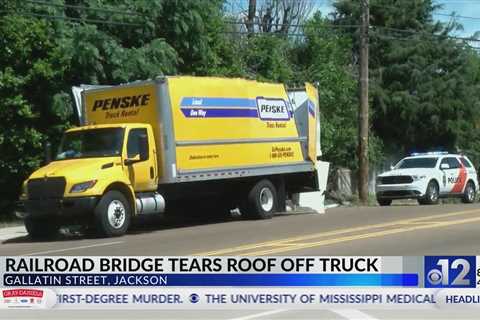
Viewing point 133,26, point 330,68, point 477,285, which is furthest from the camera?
point 330,68

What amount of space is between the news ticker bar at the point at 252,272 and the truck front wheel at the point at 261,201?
13.0 metres

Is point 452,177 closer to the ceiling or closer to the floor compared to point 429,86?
closer to the floor

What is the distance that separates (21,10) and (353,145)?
1581 cm

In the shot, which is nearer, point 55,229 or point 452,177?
point 55,229

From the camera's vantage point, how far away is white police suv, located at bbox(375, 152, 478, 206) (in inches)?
1042

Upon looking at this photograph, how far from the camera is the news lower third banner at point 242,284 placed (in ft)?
21.6

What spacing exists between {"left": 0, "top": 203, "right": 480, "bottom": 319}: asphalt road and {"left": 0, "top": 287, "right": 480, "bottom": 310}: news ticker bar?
556cm

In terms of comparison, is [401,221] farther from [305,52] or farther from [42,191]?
[305,52]

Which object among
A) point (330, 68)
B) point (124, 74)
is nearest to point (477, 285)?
point (124, 74)

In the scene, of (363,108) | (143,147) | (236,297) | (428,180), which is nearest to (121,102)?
(143,147)

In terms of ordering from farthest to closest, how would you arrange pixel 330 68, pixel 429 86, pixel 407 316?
pixel 429 86, pixel 330 68, pixel 407 316

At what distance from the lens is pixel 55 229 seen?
56.4 ft

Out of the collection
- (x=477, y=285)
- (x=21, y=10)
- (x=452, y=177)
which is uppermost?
(x=21, y=10)

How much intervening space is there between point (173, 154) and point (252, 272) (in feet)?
36.1
